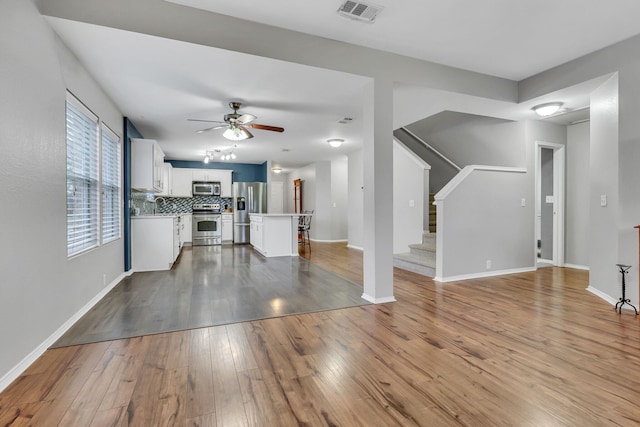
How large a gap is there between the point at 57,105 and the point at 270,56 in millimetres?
1864

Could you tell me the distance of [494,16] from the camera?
282cm

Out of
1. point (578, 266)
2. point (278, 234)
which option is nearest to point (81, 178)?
point (278, 234)

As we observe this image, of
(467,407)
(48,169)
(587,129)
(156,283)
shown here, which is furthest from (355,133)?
(467,407)

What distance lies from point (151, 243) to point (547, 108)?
6421 millimetres

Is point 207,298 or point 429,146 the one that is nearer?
point 207,298

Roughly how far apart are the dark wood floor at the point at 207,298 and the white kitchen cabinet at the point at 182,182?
3935 millimetres

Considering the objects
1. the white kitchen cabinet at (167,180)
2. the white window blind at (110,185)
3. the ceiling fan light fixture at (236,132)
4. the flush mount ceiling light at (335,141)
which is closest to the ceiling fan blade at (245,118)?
the ceiling fan light fixture at (236,132)

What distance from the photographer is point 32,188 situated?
7.22 ft

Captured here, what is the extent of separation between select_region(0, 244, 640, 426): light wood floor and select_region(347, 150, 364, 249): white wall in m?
5.07

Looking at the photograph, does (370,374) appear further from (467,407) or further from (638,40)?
(638,40)

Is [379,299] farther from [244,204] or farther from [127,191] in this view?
[244,204]

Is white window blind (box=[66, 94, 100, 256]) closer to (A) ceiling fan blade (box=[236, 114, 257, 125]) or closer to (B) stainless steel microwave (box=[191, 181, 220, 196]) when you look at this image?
(A) ceiling fan blade (box=[236, 114, 257, 125])

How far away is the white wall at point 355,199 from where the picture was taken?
8.09 metres

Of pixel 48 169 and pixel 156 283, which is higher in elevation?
pixel 48 169
